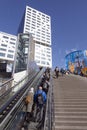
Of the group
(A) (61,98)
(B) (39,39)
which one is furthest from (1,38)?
(A) (61,98)

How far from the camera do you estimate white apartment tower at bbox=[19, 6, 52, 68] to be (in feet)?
376

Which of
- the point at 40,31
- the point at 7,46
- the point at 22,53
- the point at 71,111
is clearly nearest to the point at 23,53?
the point at 22,53

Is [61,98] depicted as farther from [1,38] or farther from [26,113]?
[1,38]

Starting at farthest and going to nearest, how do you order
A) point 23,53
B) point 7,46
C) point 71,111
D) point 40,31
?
point 40,31 → point 7,46 → point 23,53 → point 71,111

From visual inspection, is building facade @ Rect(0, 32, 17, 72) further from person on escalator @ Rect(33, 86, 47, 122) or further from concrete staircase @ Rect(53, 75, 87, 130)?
person on escalator @ Rect(33, 86, 47, 122)

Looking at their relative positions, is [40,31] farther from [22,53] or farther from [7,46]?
[22,53]

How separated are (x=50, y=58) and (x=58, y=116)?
112 meters

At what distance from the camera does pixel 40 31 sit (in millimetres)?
127062

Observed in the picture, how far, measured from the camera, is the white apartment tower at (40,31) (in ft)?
376

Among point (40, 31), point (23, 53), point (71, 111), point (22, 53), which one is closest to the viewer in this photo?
point (71, 111)

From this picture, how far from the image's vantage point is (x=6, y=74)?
33312mm

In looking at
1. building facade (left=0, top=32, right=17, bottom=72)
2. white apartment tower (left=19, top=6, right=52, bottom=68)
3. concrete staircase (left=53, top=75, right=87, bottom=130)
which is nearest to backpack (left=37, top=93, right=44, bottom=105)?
concrete staircase (left=53, top=75, right=87, bottom=130)

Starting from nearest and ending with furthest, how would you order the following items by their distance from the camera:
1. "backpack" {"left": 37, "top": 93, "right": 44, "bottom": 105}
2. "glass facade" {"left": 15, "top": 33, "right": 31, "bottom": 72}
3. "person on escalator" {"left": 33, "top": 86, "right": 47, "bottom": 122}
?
"person on escalator" {"left": 33, "top": 86, "right": 47, "bottom": 122} → "backpack" {"left": 37, "top": 93, "right": 44, "bottom": 105} → "glass facade" {"left": 15, "top": 33, "right": 31, "bottom": 72}

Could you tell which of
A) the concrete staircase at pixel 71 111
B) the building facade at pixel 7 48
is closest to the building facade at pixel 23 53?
the concrete staircase at pixel 71 111
